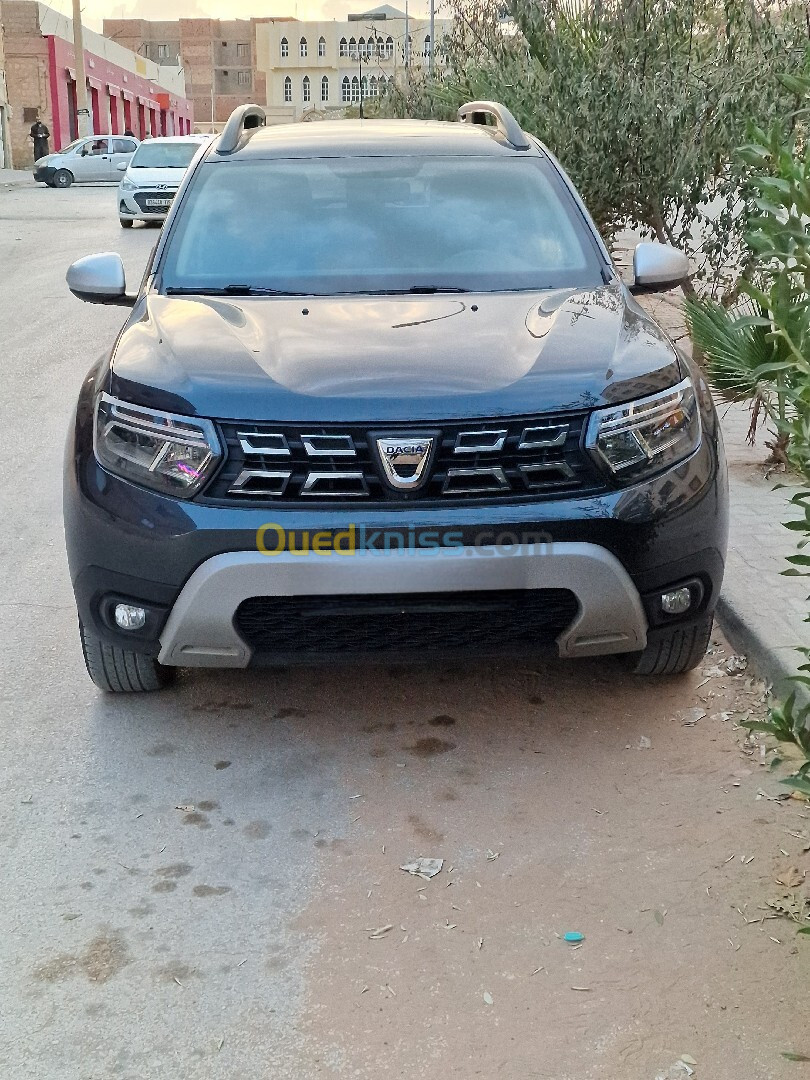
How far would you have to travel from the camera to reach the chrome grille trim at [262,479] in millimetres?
3359

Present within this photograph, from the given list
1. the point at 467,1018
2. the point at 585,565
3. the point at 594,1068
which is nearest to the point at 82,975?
the point at 467,1018

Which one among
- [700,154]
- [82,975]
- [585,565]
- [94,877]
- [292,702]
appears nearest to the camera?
[82,975]

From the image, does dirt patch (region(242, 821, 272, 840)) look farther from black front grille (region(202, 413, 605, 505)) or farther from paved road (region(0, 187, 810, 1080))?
black front grille (region(202, 413, 605, 505))

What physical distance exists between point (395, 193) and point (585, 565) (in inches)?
76.4

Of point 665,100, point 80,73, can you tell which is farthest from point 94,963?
point 80,73

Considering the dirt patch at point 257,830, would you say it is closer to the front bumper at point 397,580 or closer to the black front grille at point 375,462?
the front bumper at point 397,580

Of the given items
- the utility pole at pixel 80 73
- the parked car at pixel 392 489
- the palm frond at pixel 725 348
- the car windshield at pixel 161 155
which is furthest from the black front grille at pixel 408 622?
the utility pole at pixel 80 73

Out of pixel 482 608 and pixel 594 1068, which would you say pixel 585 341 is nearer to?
pixel 482 608

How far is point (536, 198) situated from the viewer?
478 centimetres

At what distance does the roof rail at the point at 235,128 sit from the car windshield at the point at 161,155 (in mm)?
17723

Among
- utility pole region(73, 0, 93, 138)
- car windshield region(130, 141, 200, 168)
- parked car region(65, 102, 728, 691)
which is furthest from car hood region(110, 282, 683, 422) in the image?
utility pole region(73, 0, 93, 138)

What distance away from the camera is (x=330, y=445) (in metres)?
3.34

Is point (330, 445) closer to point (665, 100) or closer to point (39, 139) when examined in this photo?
point (665, 100)

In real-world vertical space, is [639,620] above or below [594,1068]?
above
